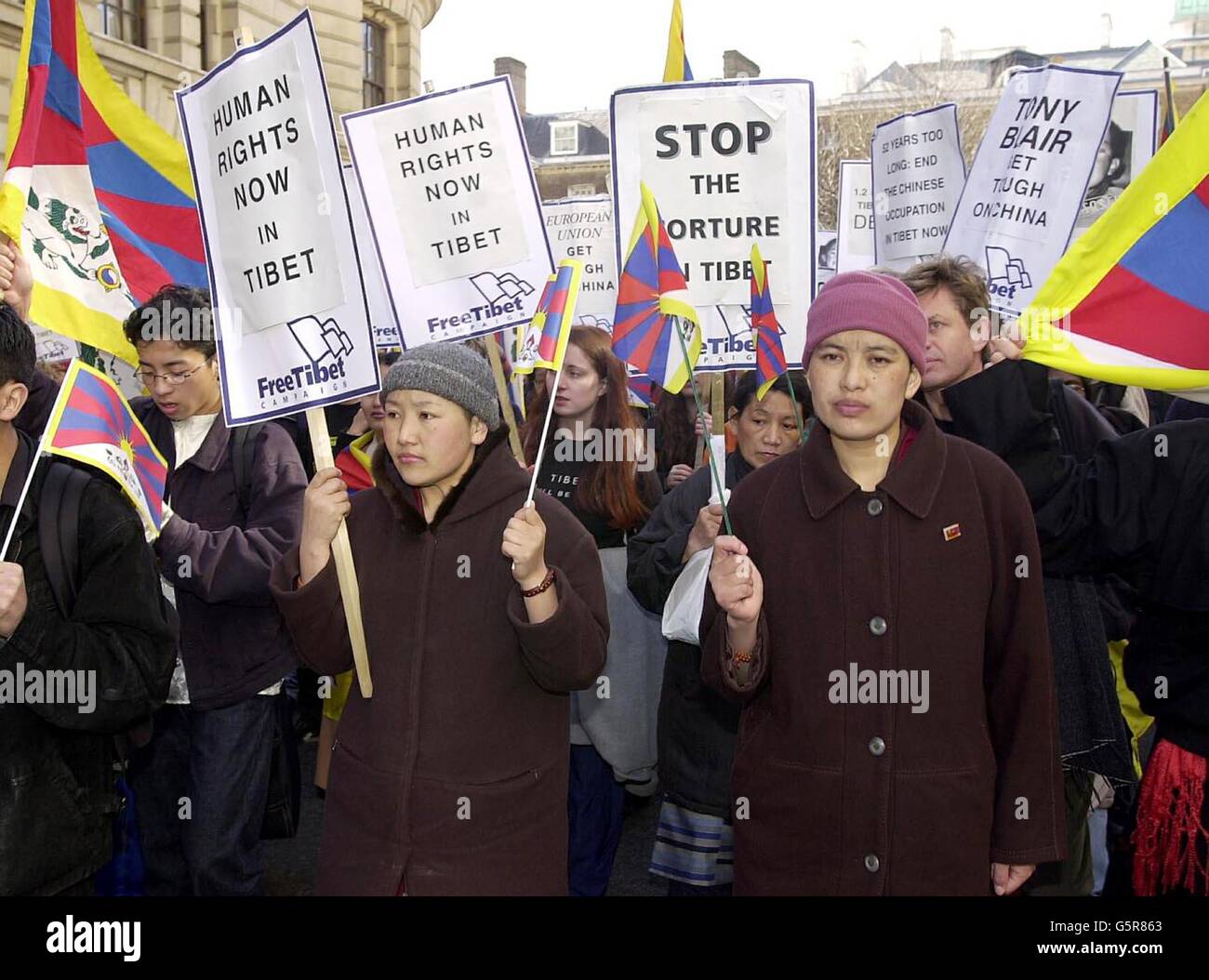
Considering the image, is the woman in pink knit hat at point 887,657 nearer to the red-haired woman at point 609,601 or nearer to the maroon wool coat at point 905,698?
the maroon wool coat at point 905,698

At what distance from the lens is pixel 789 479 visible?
313 cm

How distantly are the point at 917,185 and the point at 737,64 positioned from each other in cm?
3572

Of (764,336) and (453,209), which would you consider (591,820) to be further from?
(453,209)

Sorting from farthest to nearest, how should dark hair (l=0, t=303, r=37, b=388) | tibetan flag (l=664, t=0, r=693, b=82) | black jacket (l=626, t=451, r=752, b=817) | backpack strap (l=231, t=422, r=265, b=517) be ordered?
tibetan flag (l=664, t=0, r=693, b=82) < backpack strap (l=231, t=422, r=265, b=517) < black jacket (l=626, t=451, r=752, b=817) < dark hair (l=0, t=303, r=37, b=388)

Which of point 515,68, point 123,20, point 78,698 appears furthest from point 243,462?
point 515,68

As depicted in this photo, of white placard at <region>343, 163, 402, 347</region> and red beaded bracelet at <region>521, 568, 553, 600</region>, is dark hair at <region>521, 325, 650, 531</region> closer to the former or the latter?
white placard at <region>343, 163, 402, 347</region>

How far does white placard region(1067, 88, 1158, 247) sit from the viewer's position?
7590 millimetres

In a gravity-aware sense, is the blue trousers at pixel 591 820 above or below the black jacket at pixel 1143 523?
below

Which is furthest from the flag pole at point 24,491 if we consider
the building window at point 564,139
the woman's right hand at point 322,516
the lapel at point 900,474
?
the building window at point 564,139

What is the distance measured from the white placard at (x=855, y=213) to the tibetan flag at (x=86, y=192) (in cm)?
505

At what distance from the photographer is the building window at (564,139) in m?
52.4

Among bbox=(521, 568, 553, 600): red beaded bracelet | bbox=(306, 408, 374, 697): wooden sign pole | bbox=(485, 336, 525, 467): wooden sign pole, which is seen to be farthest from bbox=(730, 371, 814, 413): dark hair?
bbox=(306, 408, 374, 697): wooden sign pole

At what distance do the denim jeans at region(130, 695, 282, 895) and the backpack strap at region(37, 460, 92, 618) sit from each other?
1222 mm
